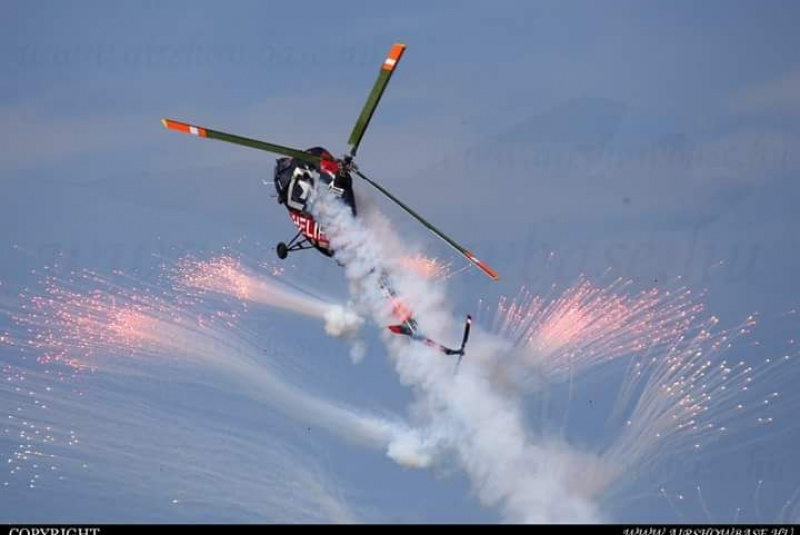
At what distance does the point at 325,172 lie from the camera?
7469 centimetres

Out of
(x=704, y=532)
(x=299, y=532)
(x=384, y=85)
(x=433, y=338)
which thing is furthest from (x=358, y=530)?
(x=384, y=85)

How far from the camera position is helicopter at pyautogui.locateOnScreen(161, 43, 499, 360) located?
72000 millimetres

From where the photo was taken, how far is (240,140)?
236 ft

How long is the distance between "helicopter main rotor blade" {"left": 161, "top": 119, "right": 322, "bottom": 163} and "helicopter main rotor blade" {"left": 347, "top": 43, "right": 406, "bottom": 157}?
1.96 meters

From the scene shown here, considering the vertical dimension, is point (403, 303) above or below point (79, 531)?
above

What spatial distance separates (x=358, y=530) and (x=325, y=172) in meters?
16.7

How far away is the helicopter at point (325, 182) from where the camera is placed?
72.0 m

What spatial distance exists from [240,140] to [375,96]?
21.3ft

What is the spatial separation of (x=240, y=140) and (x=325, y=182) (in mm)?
5009

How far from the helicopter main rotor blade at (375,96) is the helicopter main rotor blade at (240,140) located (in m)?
1.96

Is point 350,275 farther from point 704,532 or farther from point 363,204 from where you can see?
point 704,532

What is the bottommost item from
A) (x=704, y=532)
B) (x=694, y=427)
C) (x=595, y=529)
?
(x=704, y=532)

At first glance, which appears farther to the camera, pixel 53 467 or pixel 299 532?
pixel 53 467

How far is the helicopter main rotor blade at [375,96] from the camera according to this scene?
2872 inches
